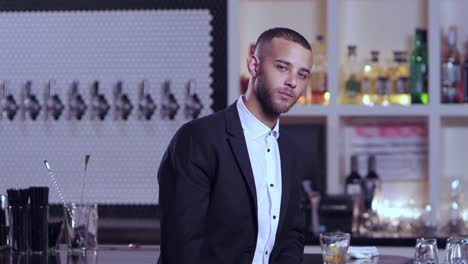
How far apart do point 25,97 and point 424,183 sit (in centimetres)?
197

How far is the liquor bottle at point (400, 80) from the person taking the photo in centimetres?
426

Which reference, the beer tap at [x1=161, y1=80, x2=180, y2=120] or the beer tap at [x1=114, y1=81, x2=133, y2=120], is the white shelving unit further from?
the beer tap at [x1=114, y1=81, x2=133, y2=120]

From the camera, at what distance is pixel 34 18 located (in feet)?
14.6

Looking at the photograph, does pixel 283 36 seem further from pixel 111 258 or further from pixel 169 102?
pixel 169 102

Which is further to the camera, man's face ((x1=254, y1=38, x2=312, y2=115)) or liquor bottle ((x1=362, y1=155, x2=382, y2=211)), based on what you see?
liquor bottle ((x1=362, y1=155, x2=382, y2=211))

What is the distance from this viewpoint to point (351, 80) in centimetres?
432

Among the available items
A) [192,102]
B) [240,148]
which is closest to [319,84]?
[192,102]

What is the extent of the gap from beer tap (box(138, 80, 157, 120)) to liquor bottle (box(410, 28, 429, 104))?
122cm

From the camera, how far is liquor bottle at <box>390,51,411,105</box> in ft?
14.0

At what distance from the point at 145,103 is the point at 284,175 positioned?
216 cm

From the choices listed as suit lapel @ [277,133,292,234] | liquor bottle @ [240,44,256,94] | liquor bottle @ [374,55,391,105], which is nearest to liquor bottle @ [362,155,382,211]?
Result: liquor bottle @ [374,55,391,105]

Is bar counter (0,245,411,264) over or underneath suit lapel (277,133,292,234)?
underneath

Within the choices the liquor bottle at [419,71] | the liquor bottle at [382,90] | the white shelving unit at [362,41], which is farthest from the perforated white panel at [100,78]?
the liquor bottle at [419,71]

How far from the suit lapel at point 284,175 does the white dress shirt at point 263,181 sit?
10 mm
